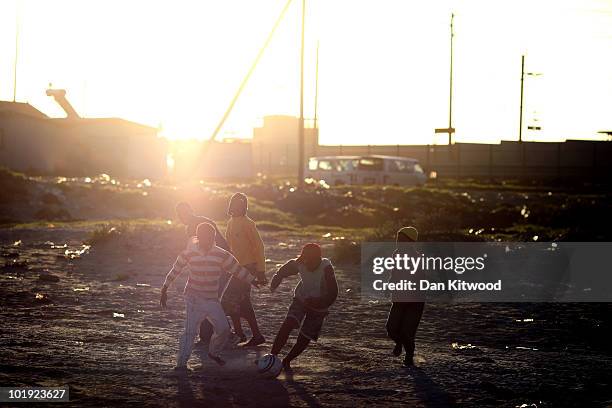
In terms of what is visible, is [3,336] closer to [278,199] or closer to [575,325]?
[575,325]

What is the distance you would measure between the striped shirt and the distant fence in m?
64.3

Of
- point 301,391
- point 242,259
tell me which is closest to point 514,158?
point 242,259

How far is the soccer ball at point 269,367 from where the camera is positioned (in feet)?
29.7

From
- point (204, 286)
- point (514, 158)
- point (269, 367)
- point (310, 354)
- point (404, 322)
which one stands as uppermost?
point (514, 158)

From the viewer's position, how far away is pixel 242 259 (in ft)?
37.1

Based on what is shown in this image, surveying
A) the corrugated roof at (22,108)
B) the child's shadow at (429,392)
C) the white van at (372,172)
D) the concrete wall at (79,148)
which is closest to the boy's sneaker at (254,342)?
the child's shadow at (429,392)

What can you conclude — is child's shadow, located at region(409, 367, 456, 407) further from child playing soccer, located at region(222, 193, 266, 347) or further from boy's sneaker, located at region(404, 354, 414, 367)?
child playing soccer, located at region(222, 193, 266, 347)

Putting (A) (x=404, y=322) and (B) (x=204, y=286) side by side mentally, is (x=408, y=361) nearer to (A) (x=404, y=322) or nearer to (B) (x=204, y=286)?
(A) (x=404, y=322)

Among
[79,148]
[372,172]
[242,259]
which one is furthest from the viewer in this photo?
[372,172]

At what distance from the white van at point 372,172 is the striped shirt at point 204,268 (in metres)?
49.3

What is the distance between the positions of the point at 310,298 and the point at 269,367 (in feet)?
3.04

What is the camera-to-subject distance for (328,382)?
29.8 ft

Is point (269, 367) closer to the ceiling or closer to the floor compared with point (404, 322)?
closer to the floor

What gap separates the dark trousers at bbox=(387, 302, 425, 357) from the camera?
10.3 meters
